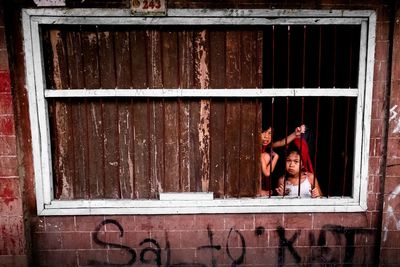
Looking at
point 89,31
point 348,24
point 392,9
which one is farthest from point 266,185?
point 89,31

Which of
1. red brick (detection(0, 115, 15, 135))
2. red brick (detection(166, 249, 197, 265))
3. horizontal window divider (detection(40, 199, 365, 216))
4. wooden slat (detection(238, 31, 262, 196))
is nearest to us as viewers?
red brick (detection(0, 115, 15, 135))

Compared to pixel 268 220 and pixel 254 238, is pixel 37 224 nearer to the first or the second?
pixel 254 238

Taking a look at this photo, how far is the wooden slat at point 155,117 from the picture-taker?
3.65 meters

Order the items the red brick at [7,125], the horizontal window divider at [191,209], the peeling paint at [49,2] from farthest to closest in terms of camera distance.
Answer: the horizontal window divider at [191,209]
the red brick at [7,125]
the peeling paint at [49,2]

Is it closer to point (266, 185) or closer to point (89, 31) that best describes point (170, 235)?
point (266, 185)

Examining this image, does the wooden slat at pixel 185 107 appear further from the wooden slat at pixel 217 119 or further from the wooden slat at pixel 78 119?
the wooden slat at pixel 78 119

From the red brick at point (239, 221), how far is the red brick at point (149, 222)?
68 cm

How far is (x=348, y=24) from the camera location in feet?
11.8

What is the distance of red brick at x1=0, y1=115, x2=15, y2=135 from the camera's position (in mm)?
3574

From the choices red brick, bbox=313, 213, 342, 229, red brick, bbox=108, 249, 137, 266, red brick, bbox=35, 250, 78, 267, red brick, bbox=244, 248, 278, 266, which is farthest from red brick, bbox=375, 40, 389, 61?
red brick, bbox=35, 250, 78, 267

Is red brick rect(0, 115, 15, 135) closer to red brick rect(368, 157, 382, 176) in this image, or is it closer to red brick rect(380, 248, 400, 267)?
red brick rect(368, 157, 382, 176)

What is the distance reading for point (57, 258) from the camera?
390 cm

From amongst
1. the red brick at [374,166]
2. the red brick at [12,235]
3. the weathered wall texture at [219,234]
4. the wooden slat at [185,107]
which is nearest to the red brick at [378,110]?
the weathered wall texture at [219,234]

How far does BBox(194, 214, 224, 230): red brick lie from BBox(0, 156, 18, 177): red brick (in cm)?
187
